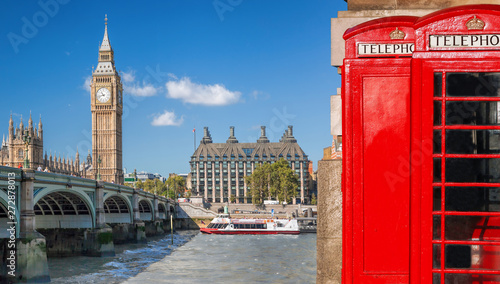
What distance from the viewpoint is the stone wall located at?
5.96 meters

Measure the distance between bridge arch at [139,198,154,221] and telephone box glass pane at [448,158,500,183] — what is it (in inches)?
2893

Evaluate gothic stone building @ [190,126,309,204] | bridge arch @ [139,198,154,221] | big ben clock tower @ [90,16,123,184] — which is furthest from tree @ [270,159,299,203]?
big ben clock tower @ [90,16,123,184]

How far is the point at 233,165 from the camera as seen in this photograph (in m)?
150

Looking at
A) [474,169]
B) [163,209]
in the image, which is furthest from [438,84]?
[163,209]

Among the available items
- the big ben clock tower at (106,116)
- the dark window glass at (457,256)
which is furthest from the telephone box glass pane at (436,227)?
the big ben clock tower at (106,116)

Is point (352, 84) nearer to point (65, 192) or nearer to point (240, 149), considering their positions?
point (65, 192)

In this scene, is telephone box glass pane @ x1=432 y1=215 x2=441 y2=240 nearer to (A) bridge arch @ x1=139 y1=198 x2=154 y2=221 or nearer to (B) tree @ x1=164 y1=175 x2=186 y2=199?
(A) bridge arch @ x1=139 y1=198 x2=154 y2=221

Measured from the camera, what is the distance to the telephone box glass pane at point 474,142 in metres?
4.62

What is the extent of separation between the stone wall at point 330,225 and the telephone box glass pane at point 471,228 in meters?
1.48

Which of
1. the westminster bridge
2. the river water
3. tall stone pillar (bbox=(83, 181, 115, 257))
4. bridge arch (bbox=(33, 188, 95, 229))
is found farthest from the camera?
bridge arch (bbox=(33, 188, 95, 229))

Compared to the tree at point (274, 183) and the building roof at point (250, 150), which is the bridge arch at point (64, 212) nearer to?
the tree at point (274, 183)

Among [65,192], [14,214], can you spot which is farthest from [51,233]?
[14,214]

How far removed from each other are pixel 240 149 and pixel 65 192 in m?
111

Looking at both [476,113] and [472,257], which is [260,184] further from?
[476,113]
